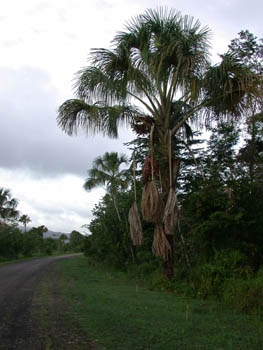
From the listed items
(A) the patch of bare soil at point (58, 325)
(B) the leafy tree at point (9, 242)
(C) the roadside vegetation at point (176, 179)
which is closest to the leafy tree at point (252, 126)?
(C) the roadside vegetation at point (176, 179)

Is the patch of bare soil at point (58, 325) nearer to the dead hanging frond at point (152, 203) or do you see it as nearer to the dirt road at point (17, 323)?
the dirt road at point (17, 323)

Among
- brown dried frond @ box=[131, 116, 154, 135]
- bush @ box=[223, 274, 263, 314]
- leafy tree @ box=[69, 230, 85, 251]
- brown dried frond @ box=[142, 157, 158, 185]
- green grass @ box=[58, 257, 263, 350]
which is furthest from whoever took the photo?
leafy tree @ box=[69, 230, 85, 251]

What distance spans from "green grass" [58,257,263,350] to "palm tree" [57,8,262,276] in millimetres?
2518

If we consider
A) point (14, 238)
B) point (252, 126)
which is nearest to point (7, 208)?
point (14, 238)

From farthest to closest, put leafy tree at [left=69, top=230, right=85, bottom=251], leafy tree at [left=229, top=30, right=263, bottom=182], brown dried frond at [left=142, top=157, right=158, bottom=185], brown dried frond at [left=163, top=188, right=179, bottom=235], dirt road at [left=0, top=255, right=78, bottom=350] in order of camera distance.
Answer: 1. leafy tree at [left=69, top=230, right=85, bottom=251]
2. leafy tree at [left=229, top=30, right=263, bottom=182]
3. brown dried frond at [left=142, top=157, right=158, bottom=185]
4. brown dried frond at [left=163, top=188, right=179, bottom=235]
5. dirt road at [left=0, top=255, right=78, bottom=350]

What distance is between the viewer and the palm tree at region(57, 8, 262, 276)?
33.1 feet

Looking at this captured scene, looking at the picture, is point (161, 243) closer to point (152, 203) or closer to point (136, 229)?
point (136, 229)

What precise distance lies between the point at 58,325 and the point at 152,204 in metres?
4.00

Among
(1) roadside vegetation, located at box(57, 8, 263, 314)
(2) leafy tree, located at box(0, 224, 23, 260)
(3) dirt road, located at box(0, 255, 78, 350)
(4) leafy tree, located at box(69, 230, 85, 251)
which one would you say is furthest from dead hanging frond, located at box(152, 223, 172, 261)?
(2) leafy tree, located at box(0, 224, 23, 260)

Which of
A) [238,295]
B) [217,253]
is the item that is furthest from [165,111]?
[238,295]

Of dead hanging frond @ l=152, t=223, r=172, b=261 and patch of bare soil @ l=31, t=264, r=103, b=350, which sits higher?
dead hanging frond @ l=152, t=223, r=172, b=261

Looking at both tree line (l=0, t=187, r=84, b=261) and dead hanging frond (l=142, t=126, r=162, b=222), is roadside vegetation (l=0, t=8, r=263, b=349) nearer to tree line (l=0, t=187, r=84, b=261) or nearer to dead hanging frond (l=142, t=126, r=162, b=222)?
dead hanging frond (l=142, t=126, r=162, b=222)

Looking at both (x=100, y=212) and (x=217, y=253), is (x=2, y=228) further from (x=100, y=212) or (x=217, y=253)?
(x=217, y=253)

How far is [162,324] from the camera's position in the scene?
258 inches
